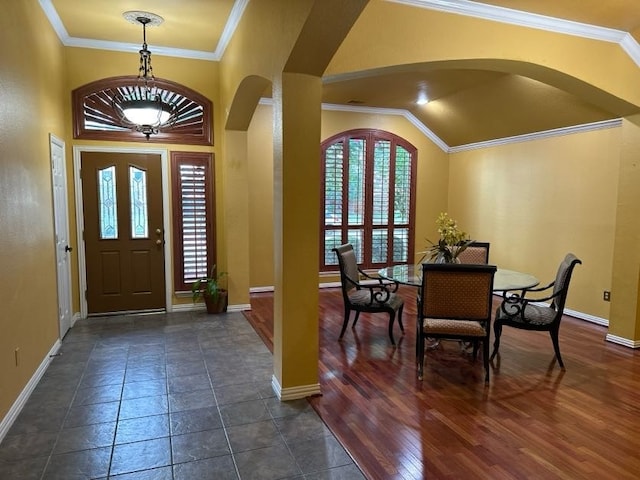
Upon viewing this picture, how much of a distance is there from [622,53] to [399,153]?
362 centimetres

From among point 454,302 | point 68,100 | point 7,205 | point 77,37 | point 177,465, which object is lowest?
point 177,465

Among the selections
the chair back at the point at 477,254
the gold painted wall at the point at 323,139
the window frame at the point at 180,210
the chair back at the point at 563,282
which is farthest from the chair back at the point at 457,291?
the gold painted wall at the point at 323,139

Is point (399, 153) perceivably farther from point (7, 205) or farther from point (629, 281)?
point (7, 205)

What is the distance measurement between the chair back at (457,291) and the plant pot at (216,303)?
286 centimetres

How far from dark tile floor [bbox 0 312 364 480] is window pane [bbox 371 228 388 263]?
136 inches

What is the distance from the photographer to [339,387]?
3.38 metres

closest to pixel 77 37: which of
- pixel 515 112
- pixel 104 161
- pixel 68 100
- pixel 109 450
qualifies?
pixel 68 100

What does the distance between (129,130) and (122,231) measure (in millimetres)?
1207

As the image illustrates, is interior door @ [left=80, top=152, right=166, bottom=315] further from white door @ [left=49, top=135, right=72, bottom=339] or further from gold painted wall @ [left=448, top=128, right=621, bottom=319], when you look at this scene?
gold painted wall @ [left=448, top=128, right=621, bottom=319]

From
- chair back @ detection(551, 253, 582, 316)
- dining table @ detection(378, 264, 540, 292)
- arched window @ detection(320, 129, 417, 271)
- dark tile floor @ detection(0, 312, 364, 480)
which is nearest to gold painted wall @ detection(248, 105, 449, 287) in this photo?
arched window @ detection(320, 129, 417, 271)

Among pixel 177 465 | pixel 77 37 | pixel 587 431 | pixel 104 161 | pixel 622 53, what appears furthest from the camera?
pixel 104 161

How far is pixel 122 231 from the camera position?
5238 millimetres

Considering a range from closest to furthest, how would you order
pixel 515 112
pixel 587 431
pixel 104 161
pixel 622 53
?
pixel 587 431 → pixel 622 53 → pixel 104 161 → pixel 515 112

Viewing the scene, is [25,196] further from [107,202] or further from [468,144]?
[468,144]
